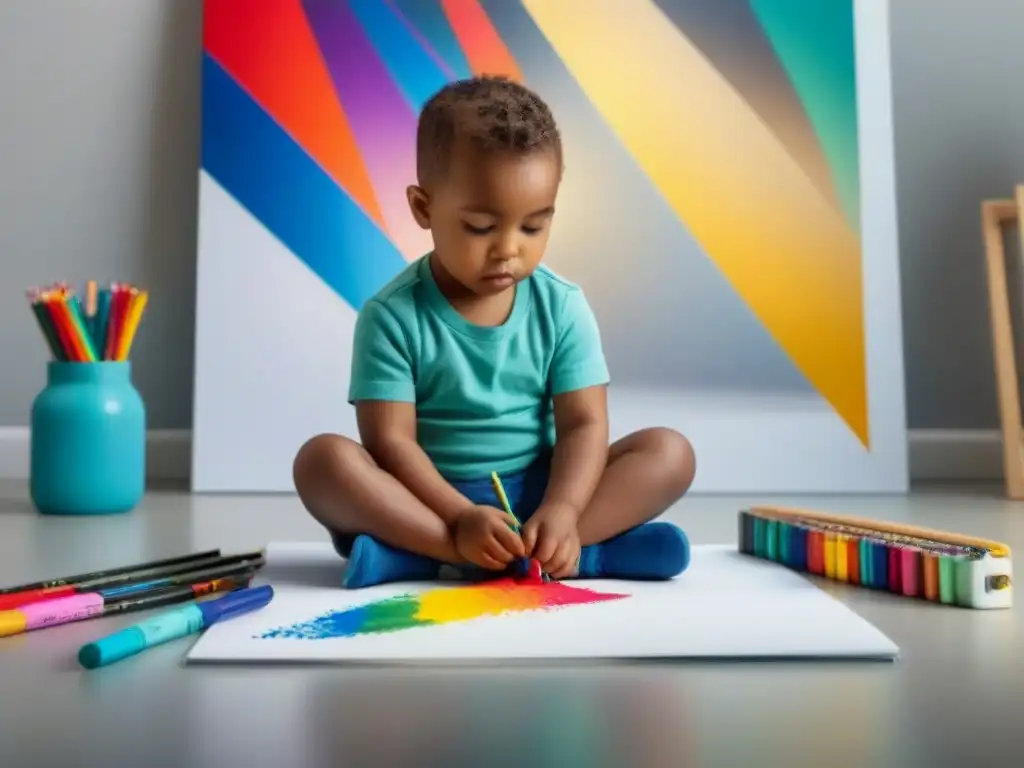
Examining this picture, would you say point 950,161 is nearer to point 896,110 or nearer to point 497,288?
point 896,110

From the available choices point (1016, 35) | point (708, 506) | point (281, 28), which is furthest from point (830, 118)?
point (281, 28)

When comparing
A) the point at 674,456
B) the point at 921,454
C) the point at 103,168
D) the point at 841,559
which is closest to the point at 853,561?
the point at 841,559

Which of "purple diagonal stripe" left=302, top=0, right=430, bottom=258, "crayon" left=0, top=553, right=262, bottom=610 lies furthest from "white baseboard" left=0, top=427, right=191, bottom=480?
"crayon" left=0, top=553, right=262, bottom=610

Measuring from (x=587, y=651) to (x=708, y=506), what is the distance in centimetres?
98

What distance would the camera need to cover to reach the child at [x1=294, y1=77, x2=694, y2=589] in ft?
3.11

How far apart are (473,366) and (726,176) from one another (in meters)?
1.03

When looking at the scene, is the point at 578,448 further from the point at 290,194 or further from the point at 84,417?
the point at 290,194

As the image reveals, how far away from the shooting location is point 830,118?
6.40 feet

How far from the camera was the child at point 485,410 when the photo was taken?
3.11 feet

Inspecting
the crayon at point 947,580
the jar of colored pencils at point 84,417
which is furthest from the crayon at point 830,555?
the jar of colored pencils at point 84,417

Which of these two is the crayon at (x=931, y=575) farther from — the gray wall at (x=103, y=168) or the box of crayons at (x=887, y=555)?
the gray wall at (x=103, y=168)

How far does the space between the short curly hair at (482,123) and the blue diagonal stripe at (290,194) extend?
90 cm

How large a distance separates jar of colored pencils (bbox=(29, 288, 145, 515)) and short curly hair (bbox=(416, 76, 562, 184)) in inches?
29.6

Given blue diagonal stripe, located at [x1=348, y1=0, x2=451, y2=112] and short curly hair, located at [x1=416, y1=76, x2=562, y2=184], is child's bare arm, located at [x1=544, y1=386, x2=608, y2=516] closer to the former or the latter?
short curly hair, located at [x1=416, y1=76, x2=562, y2=184]
